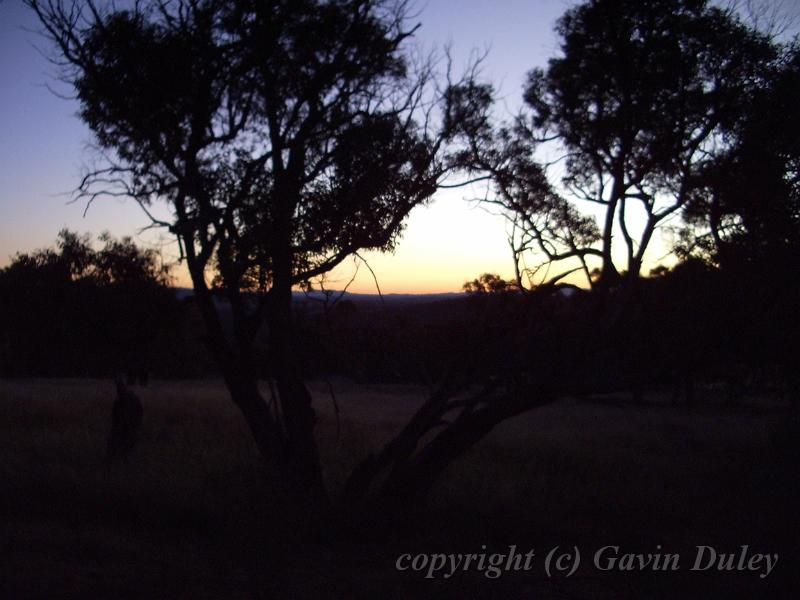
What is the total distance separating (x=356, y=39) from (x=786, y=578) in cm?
685

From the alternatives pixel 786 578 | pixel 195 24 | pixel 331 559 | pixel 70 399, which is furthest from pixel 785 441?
pixel 70 399

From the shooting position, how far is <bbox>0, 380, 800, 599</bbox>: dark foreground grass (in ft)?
19.9

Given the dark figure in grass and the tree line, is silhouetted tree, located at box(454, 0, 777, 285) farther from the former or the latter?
the dark figure in grass

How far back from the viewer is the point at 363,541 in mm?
7426

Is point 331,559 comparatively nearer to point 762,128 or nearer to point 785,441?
point 762,128

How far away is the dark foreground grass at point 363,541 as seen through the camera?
6074 mm

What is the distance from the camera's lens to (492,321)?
8.65 meters
